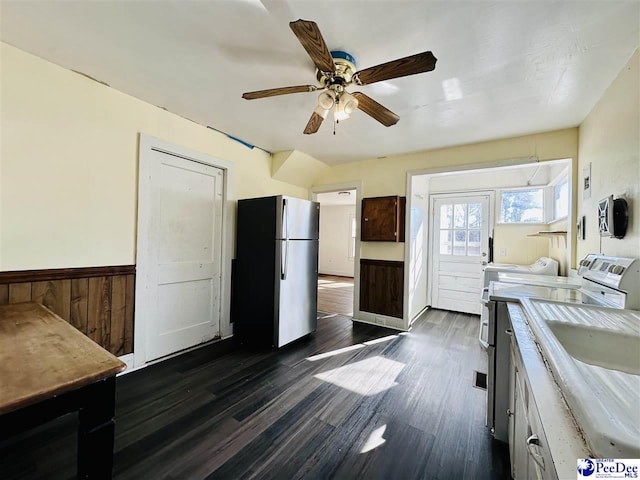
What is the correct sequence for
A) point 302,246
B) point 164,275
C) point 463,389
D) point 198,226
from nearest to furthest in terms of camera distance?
1. point 463,389
2. point 164,275
3. point 198,226
4. point 302,246

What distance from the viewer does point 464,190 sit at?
4102 millimetres

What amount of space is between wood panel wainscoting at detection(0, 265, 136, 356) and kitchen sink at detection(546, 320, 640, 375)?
283cm

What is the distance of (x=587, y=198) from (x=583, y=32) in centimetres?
132

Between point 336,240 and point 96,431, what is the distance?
7.82 meters

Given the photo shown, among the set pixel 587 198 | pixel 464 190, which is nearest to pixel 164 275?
pixel 587 198

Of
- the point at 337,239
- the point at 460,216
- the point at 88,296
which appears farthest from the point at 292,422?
the point at 337,239

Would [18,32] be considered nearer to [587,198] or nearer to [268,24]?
[268,24]

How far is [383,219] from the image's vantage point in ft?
11.5

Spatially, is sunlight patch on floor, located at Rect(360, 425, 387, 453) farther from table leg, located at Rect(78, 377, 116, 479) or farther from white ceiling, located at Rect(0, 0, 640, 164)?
white ceiling, located at Rect(0, 0, 640, 164)

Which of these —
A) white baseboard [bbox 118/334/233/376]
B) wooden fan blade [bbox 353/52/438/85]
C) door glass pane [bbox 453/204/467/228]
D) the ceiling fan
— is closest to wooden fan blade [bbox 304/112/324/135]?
the ceiling fan

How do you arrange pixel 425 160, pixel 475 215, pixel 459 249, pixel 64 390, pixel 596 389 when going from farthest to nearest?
pixel 459 249 < pixel 475 215 < pixel 425 160 < pixel 64 390 < pixel 596 389

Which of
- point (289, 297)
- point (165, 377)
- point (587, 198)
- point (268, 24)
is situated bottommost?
point (165, 377)

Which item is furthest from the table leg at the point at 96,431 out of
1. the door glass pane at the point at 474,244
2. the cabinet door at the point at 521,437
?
the door glass pane at the point at 474,244

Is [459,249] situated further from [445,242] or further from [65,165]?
[65,165]
